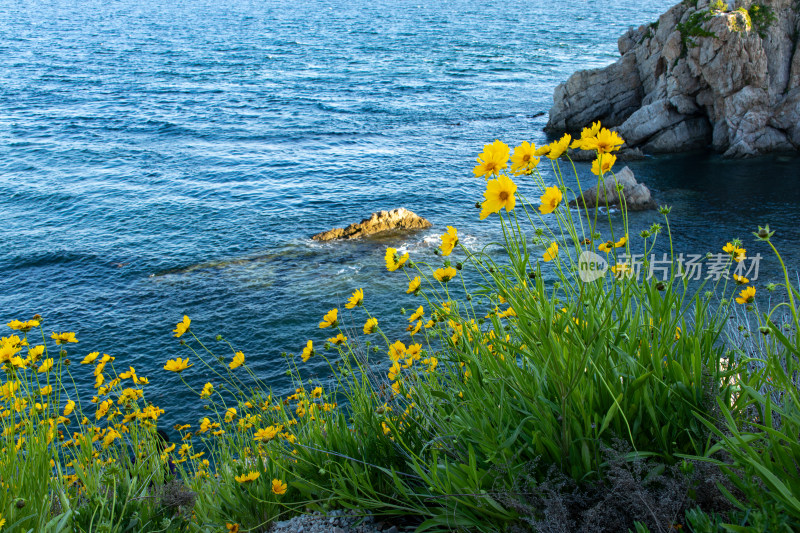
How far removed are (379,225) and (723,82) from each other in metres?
18.5

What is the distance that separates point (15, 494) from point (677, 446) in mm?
3995

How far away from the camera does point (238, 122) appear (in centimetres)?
3978

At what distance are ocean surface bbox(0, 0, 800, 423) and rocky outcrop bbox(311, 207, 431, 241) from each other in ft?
2.67

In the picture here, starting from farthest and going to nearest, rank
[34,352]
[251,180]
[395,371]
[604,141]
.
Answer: [251,180] < [395,371] < [34,352] < [604,141]

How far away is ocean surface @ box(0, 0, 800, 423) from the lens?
1792cm

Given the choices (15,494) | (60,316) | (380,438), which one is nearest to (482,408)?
(380,438)

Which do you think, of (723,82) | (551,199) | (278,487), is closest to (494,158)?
(551,199)

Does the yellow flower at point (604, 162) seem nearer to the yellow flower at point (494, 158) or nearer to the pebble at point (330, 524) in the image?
the yellow flower at point (494, 158)

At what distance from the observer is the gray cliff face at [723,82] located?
2834cm

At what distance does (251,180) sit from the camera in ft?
98.2

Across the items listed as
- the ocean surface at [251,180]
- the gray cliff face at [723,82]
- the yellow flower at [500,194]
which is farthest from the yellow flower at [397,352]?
the gray cliff face at [723,82]

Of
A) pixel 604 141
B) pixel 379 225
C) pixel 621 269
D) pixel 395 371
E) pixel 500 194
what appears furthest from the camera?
pixel 379 225

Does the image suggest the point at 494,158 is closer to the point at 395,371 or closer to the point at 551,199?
the point at 551,199

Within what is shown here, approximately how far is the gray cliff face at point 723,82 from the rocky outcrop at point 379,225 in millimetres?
14373
